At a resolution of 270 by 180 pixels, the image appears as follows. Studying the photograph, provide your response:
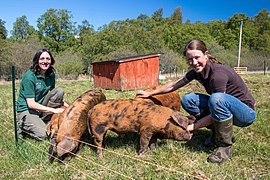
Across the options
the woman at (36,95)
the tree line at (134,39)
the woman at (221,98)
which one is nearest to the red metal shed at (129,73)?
the woman at (36,95)

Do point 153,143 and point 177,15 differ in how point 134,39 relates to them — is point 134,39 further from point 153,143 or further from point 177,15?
point 153,143

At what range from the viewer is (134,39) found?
5059 cm

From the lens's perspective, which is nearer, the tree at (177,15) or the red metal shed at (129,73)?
the red metal shed at (129,73)

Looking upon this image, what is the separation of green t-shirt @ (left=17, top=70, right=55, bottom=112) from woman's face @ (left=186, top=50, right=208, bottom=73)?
2796 mm

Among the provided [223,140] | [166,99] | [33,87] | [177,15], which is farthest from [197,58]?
[177,15]

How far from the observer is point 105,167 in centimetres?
353

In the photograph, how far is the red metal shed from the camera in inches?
688

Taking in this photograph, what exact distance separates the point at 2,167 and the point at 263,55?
168 ft

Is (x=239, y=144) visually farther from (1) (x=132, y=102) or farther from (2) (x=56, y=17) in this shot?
(2) (x=56, y=17)

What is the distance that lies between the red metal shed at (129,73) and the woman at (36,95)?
1222 centimetres

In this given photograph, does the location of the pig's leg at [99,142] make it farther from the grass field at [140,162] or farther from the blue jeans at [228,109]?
the blue jeans at [228,109]

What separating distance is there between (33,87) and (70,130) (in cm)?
133

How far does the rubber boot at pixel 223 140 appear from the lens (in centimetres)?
350

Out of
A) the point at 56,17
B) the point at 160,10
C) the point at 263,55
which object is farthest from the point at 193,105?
the point at 160,10
